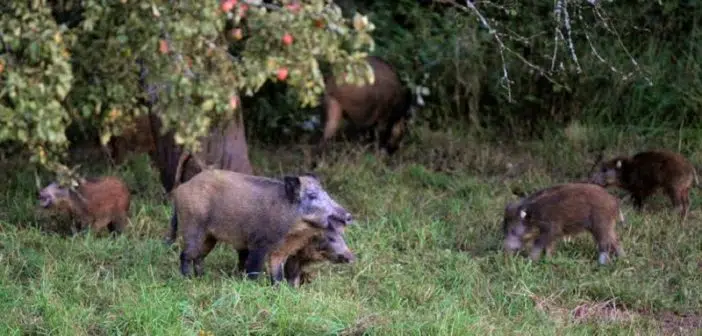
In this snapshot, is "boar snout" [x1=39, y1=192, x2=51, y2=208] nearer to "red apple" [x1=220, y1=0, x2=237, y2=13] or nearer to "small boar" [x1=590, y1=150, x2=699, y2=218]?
"small boar" [x1=590, y1=150, x2=699, y2=218]

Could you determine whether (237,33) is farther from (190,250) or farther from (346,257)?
(190,250)

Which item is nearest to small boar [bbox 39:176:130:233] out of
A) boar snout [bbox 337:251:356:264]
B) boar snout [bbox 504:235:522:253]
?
boar snout [bbox 337:251:356:264]

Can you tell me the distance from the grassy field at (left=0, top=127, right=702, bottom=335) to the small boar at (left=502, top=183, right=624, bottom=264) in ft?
0.49

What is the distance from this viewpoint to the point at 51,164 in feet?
19.9

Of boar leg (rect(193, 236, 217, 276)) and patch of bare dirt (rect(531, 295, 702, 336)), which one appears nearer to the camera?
patch of bare dirt (rect(531, 295, 702, 336))

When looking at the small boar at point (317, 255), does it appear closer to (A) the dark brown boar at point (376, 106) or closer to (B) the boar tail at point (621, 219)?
(B) the boar tail at point (621, 219)

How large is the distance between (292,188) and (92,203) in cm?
223

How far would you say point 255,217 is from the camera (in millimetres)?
8242

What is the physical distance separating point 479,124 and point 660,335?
5.94m

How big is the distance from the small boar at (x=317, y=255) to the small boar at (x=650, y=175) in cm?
330

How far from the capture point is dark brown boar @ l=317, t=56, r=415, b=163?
1300 centimetres

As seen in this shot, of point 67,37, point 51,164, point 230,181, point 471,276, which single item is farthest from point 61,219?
point 67,37

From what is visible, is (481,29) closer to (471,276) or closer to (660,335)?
(471,276)

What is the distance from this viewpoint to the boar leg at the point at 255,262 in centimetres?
807
